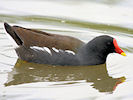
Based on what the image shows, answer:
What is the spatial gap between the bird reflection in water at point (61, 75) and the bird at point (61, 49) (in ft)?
0.38

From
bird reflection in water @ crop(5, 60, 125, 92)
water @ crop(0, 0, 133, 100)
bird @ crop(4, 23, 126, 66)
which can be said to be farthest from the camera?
bird @ crop(4, 23, 126, 66)

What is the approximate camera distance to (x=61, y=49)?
822cm

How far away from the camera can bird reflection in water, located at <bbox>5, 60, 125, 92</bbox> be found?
295 inches

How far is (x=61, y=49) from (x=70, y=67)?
442mm

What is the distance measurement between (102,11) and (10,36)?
14.1ft

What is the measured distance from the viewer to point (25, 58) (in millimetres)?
8523

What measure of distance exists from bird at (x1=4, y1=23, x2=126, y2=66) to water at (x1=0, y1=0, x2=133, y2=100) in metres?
0.14

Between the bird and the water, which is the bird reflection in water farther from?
the bird

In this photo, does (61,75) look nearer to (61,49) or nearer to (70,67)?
(70,67)

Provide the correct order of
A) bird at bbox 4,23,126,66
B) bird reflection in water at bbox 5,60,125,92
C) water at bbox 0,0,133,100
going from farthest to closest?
1. bird at bbox 4,23,126,66
2. bird reflection in water at bbox 5,60,125,92
3. water at bbox 0,0,133,100

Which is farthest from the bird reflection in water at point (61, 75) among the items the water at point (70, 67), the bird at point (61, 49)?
the bird at point (61, 49)

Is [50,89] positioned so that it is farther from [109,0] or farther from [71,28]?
[109,0]

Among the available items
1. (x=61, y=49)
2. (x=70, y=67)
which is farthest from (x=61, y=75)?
(x=61, y=49)

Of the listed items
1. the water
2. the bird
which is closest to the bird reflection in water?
the water
